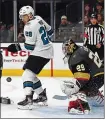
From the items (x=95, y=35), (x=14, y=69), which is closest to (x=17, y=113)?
(x=95, y=35)

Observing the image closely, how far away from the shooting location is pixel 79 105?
3854 millimetres

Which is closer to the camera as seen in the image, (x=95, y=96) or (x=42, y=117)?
(x=42, y=117)

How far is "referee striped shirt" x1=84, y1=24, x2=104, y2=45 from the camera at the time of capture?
5242mm

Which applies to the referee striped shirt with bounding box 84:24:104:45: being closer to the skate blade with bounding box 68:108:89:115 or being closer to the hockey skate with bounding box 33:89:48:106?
the hockey skate with bounding box 33:89:48:106

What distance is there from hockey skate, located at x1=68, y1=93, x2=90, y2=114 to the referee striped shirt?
4.93 feet

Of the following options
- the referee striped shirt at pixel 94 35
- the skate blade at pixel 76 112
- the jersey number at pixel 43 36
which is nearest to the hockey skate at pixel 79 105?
the skate blade at pixel 76 112

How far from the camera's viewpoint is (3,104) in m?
4.38

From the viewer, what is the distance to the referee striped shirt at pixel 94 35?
524 cm

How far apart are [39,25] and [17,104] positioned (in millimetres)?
808

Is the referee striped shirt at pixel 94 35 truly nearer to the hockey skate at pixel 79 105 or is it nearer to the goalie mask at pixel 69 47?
the goalie mask at pixel 69 47

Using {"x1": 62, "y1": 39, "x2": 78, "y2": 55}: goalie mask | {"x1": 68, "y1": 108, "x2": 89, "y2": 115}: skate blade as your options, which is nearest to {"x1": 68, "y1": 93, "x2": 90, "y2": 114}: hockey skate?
{"x1": 68, "y1": 108, "x2": 89, "y2": 115}: skate blade

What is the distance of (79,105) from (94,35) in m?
1.59

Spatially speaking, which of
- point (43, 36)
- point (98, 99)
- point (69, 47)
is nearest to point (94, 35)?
point (98, 99)

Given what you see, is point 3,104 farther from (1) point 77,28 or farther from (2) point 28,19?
(1) point 77,28
